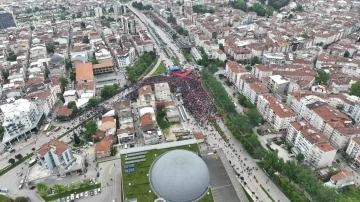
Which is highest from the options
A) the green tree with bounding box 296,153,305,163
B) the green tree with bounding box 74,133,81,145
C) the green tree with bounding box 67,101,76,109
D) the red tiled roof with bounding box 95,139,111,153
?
the green tree with bounding box 296,153,305,163

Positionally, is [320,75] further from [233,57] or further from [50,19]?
[50,19]

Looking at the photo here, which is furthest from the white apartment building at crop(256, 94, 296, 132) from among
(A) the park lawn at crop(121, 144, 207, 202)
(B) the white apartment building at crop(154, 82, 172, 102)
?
(B) the white apartment building at crop(154, 82, 172, 102)

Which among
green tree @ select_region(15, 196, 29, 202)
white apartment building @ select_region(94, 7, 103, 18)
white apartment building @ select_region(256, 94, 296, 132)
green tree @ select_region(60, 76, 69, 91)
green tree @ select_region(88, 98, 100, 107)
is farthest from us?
white apartment building @ select_region(94, 7, 103, 18)

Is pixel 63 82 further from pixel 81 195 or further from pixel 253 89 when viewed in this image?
pixel 253 89

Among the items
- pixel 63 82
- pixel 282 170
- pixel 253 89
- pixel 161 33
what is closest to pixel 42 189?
pixel 63 82

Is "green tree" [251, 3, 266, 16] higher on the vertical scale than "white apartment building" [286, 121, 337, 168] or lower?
higher

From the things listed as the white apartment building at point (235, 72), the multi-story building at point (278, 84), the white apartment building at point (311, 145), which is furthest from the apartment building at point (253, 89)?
the white apartment building at point (311, 145)

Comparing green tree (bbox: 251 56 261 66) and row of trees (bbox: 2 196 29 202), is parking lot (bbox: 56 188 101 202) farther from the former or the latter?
green tree (bbox: 251 56 261 66)
